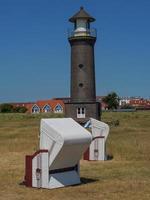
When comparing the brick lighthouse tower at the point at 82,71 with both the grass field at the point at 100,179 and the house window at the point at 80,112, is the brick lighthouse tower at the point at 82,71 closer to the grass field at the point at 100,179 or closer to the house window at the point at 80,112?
the house window at the point at 80,112

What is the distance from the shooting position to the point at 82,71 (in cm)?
4409

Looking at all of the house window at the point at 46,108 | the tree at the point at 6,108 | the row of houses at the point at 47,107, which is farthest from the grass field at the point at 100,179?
the house window at the point at 46,108

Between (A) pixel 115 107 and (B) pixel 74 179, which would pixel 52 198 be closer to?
(B) pixel 74 179

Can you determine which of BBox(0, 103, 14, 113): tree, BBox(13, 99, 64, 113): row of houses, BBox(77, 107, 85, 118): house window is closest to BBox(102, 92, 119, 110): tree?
BBox(13, 99, 64, 113): row of houses

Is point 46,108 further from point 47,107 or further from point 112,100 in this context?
point 112,100

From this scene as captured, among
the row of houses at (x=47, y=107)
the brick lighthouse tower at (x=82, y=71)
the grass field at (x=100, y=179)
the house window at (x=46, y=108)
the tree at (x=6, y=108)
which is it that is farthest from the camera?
the house window at (x=46, y=108)

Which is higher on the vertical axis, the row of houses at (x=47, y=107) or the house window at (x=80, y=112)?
the row of houses at (x=47, y=107)

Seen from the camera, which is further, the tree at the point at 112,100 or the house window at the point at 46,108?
the tree at the point at 112,100

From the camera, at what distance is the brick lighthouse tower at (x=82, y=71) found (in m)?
44.1

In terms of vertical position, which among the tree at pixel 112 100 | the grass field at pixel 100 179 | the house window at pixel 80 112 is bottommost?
the grass field at pixel 100 179

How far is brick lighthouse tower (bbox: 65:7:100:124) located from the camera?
44.1m

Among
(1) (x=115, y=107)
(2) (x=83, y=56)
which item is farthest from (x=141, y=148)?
(1) (x=115, y=107)

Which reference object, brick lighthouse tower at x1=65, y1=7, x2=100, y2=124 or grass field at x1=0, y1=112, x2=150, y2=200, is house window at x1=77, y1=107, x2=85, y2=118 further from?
grass field at x1=0, y1=112, x2=150, y2=200

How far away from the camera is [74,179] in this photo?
14039 mm
